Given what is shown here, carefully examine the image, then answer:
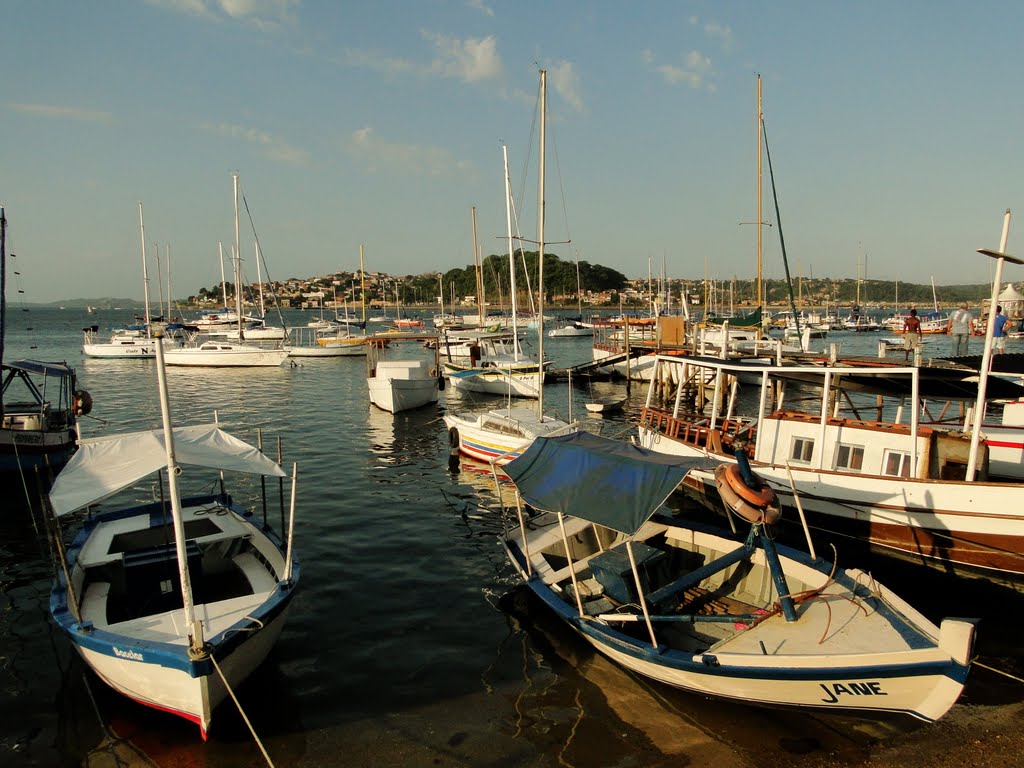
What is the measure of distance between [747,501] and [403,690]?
21.0 ft

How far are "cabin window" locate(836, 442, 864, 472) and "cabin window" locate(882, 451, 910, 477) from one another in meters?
0.53

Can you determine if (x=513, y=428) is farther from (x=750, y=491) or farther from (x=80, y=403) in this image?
(x=80, y=403)

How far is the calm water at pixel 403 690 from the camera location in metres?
8.87

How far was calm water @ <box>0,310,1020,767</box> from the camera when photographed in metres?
8.87

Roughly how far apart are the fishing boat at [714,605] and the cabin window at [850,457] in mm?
5089

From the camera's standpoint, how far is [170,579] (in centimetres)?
1129

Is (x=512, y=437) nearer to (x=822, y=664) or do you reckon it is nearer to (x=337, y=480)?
(x=337, y=480)

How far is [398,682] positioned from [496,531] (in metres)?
7.50

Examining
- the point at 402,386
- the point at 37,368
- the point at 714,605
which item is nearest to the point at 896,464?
the point at 714,605

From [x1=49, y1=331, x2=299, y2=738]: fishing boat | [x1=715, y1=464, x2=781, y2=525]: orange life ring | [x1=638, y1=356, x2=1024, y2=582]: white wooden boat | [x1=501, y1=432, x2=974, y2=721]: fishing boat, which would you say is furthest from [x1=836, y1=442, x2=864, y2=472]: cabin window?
[x1=49, y1=331, x2=299, y2=738]: fishing boat

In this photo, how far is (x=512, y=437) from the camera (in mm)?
23812

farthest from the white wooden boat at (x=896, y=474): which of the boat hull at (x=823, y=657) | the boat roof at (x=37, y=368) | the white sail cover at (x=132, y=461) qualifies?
the boat roof at (x=37, y=368)

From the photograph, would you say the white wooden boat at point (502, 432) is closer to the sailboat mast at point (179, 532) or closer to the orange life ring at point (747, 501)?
the orange life ring at point (747, 501)

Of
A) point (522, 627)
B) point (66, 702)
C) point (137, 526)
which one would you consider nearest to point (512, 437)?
point (522, 627)
